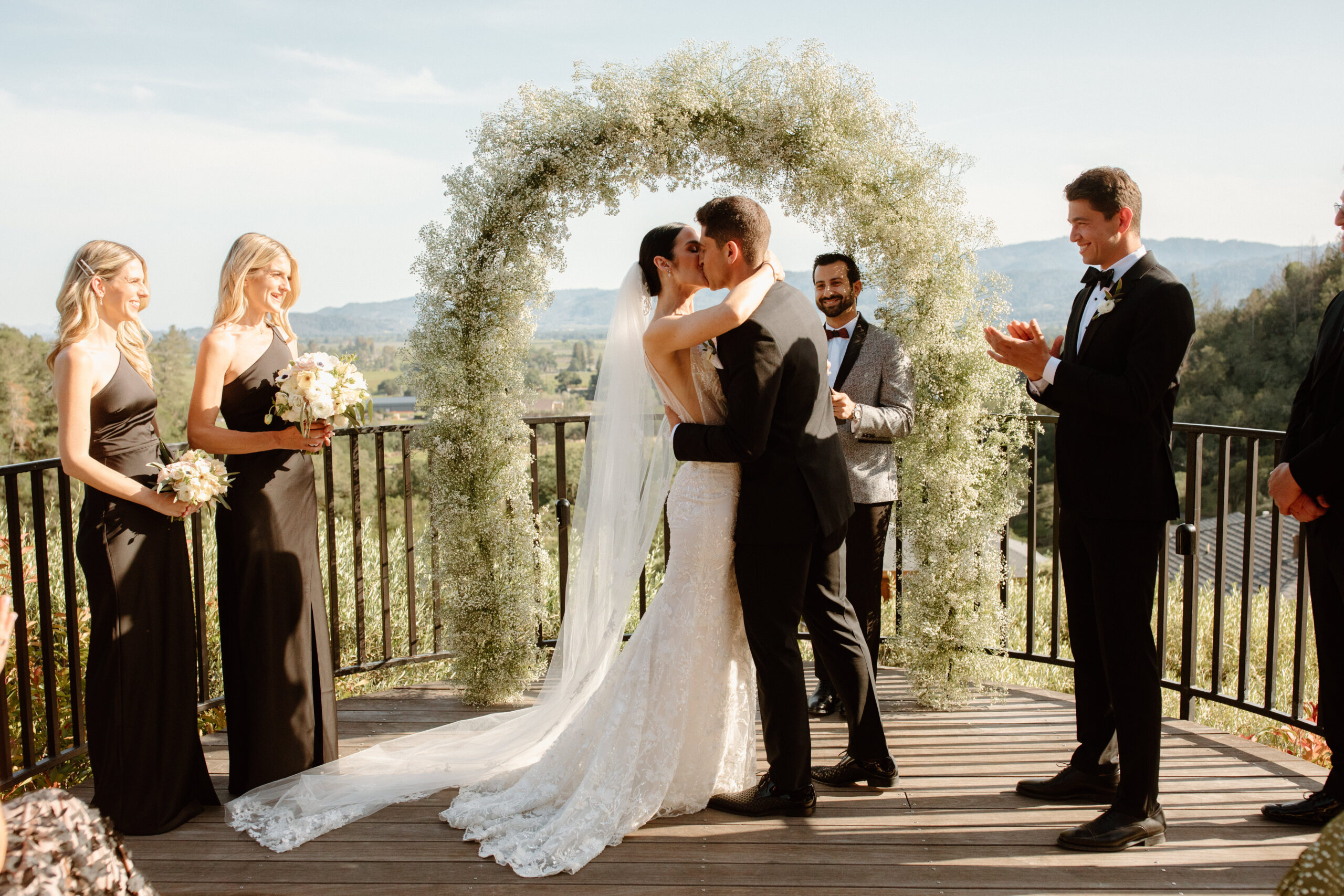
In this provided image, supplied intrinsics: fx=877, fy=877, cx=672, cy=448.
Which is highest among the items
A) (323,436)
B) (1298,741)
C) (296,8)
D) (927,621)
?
(296,8)

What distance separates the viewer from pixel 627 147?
12.0 feet

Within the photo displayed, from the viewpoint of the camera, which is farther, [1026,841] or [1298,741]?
[1298,741]

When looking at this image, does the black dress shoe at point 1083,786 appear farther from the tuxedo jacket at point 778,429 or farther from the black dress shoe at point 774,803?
the tuxedo jacket at point 778,429

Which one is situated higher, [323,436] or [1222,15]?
[1222,15]

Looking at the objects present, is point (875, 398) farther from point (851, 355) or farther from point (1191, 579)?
point (1191, 579)

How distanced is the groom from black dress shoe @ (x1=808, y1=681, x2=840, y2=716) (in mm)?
817

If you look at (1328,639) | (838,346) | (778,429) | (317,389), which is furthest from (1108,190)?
(317,389)

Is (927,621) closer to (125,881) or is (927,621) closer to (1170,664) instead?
(125,881)

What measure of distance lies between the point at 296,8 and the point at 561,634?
23.3 feet

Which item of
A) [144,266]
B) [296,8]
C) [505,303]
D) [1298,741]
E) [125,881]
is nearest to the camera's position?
[125,881]

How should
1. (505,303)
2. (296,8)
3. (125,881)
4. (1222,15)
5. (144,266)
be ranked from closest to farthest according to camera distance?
(125,881), (144,266), (505,303), (296,8), (1222,15)

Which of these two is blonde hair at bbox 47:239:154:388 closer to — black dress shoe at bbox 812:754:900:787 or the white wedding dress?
the white wedding dress

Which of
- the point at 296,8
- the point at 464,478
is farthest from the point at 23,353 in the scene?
the point at 464,478

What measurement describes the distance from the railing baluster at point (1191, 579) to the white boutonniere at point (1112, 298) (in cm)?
123
